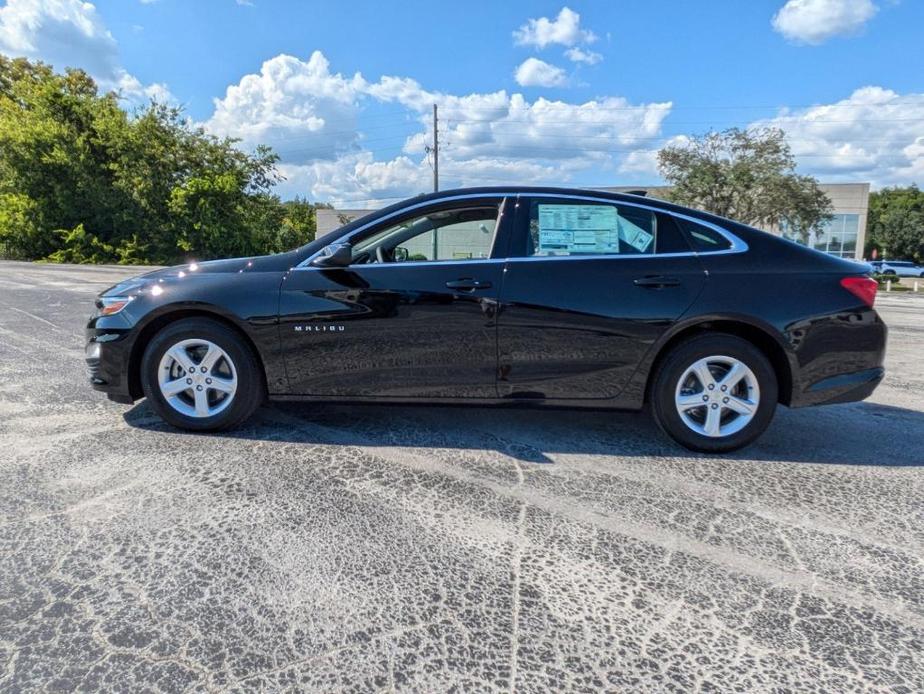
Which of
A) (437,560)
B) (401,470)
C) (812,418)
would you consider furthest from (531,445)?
(812,418)

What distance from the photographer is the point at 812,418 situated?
4.39 m

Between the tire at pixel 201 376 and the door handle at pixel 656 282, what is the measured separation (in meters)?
2.46

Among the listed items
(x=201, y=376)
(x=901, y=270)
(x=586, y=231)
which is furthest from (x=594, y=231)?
(x=901, y=270)

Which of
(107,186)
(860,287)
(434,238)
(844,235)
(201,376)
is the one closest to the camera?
Result: (860,287)

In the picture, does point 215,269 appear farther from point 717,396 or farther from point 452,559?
point 717,396

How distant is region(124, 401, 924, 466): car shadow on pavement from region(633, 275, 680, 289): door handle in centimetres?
103

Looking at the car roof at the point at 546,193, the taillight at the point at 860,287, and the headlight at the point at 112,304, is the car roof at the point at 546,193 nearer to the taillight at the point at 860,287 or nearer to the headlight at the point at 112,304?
the taillight at the point at 860,287

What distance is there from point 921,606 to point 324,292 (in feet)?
10.6

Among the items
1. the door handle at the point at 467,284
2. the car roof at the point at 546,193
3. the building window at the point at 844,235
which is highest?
the building window at the point at 844,235

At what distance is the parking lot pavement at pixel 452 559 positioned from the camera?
179cm

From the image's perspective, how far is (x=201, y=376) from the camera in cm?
371

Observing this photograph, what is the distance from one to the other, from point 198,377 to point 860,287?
4.15 metres

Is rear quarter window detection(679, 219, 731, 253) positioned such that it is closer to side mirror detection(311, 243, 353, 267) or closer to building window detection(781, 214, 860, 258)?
side mirror detection(311, 243, 353, 267)

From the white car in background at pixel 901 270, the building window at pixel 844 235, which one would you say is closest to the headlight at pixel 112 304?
the building window at pixel 844 235
